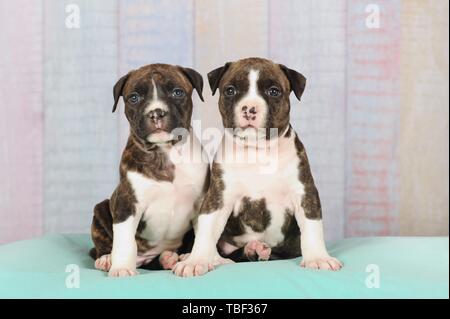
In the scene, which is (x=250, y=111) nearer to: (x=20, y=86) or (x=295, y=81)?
(x=295, y=81)

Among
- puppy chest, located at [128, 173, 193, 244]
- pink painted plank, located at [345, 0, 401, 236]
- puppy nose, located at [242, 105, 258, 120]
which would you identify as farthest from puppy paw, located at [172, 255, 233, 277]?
pink painted plank, located at [345, 0, 401, 236]

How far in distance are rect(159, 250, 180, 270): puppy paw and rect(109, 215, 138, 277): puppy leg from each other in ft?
0.89

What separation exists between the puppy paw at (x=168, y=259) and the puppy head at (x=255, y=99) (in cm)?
66

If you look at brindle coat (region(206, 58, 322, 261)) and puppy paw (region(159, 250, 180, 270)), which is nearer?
brindle coat (region(206, 58, 322, 261))

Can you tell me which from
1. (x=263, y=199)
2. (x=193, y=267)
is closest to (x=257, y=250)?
(x=263, y=199)

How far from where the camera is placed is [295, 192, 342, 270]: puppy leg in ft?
8.95

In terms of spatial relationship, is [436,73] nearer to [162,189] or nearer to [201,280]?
[162,189]

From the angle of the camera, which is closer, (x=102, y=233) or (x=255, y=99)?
(x=255, y=99)

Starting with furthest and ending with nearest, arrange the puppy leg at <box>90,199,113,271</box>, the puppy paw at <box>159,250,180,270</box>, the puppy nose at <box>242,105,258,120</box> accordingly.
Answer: the puppy leg at <box>90,199,113,271</box>
the puppy paw at <box>159,250,180,270</box>
the puppy nose at <box>242,105,258,120</box>

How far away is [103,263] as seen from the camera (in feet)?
9.78

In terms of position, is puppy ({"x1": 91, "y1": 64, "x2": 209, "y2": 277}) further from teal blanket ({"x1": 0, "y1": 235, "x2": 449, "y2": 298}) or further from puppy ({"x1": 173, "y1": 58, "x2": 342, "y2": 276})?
teal blanket ({"x1": 0, "y1": 235, "x2": 449, "y2": 298})

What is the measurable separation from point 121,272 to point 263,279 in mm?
606
